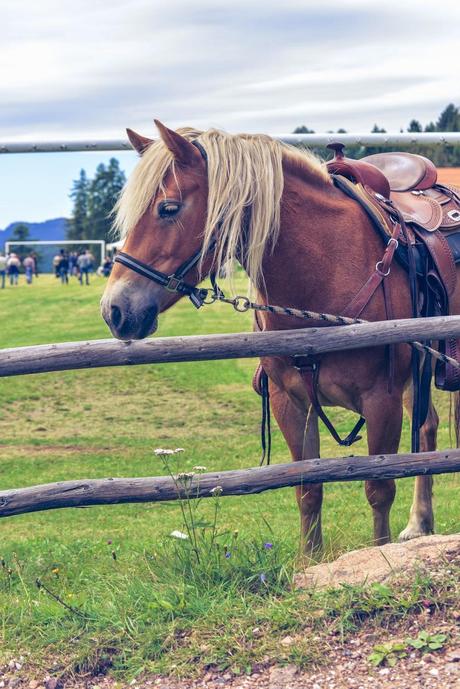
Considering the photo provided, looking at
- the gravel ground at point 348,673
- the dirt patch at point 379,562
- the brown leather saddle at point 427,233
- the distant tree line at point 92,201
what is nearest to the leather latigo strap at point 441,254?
the brown leather saddle at point 427,233

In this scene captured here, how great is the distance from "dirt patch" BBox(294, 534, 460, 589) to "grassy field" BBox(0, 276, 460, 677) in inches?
5.9

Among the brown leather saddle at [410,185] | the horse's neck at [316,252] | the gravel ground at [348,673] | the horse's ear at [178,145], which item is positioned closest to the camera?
the gravel ground at [348,673]

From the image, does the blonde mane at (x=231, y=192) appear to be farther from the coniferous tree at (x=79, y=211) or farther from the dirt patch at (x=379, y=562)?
the coniferous tree at (x=79, y=211)

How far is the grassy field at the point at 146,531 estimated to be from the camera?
12.9 ft

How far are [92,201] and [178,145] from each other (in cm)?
9933

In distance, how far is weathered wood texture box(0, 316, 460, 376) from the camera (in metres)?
4.36

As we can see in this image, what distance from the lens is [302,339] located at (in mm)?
4418

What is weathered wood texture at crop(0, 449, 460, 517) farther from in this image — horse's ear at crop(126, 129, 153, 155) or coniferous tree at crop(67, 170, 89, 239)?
coniferous tree at crop(67, 170, 89, 239)

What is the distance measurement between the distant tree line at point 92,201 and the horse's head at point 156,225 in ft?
295

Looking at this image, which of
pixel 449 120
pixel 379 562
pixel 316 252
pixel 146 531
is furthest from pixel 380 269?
pixel 449 120

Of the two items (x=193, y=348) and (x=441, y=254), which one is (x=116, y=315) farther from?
(x=441, y=254)

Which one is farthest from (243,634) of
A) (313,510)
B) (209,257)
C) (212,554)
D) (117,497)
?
(209,257)

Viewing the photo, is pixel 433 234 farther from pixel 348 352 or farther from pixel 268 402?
pixel 268 402

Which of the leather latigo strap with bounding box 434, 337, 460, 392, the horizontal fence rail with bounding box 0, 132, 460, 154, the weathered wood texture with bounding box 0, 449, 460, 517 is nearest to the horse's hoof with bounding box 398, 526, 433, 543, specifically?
the leather latigo strap with bounding box 434, 337, 460, 392
